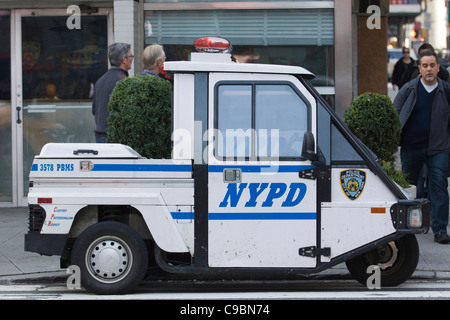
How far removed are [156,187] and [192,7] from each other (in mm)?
5045

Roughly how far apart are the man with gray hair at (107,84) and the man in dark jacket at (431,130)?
3144 millimetres

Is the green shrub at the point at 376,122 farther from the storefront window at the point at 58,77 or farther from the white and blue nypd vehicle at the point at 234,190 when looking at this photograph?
the storefront window at the point at 58,77

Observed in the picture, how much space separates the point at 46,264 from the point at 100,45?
13.7ft

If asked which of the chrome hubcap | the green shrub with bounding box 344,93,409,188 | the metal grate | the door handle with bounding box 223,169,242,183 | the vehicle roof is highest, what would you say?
the vehicle roof

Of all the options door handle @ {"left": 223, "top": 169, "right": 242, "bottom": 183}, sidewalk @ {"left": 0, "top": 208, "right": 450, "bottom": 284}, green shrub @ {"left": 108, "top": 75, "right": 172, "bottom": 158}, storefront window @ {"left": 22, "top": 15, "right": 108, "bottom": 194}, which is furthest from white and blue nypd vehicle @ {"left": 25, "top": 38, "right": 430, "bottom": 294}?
storefront window @ {"left": 22, "top": 15, "right": 108, "bottom": 194}

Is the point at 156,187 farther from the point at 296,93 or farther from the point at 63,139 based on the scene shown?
the point at 63,139

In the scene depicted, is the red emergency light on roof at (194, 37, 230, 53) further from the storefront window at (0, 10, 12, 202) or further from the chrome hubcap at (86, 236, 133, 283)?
the storefront window at (0, 10, 12, 202)

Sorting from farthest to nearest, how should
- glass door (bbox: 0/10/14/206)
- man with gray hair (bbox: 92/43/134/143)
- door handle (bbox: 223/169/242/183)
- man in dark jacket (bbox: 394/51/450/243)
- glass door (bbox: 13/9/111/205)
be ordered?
glass door (bbox: 0/10/14/206), glass door (bbox: 13/9/111/205), man in dark jacket (bbox: 394/51/450/243), man with gray hair (bbox: 92/43/134/143), door handle (bbox: 223/169/242/183)

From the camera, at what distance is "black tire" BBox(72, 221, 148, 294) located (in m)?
7.00

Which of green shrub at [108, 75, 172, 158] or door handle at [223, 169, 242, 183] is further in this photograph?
green shrub at [108, 75, 172, 158]

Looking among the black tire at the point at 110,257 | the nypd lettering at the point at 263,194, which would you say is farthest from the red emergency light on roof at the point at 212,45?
the black tire at the point at 110,257

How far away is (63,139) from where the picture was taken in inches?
472

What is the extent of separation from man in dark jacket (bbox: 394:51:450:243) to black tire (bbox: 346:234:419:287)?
2157 mm

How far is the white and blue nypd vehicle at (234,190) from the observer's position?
22.9 feet
